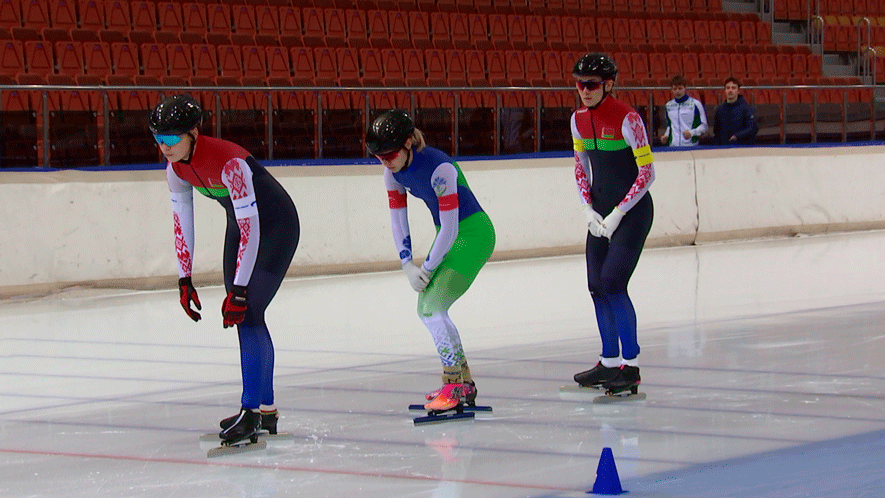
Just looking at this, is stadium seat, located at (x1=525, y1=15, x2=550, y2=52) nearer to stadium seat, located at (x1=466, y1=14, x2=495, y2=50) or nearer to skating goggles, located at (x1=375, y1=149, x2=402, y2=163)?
stadium seat, located at (x1=466, y1=14, x2=495, y2=50)

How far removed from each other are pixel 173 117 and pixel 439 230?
1.23 m

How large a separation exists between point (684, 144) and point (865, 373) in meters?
6.59

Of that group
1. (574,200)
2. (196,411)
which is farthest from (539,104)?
(196,411)

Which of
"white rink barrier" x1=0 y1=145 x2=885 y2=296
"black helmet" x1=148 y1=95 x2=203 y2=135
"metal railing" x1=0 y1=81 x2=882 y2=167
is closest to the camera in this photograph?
"black helmet" x1=148 y1=95 x2=203 y2=135

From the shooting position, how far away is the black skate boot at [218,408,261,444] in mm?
4301

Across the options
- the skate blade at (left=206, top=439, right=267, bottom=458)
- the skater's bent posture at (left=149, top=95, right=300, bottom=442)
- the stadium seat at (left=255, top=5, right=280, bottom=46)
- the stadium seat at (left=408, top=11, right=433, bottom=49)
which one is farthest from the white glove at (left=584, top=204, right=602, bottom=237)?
the stadium seat at (left=408, top=11, right=433, bottom=49)

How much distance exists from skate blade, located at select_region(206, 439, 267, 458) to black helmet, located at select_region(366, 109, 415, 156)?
1269mm

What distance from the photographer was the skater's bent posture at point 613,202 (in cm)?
521

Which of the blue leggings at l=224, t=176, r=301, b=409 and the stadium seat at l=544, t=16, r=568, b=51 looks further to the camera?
the stadium seat at l=544, t=16, r=568, b=51

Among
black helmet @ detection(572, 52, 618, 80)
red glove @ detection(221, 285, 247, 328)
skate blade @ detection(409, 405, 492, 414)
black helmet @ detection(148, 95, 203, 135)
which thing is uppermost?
black helmet @ detection(572, 52, 618, 80)

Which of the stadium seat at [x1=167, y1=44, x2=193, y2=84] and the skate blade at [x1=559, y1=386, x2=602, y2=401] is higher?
the stadium seat at [x1=167, y1=44, x2=193, y2=84]

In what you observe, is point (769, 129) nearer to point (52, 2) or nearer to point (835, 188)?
point (835, 188)

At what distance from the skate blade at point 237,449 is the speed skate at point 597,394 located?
157 centimetres

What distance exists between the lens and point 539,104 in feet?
36.8
